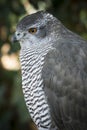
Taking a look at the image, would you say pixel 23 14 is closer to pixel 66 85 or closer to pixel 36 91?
pixel 36 91

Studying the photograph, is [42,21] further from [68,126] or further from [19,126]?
[19,126]

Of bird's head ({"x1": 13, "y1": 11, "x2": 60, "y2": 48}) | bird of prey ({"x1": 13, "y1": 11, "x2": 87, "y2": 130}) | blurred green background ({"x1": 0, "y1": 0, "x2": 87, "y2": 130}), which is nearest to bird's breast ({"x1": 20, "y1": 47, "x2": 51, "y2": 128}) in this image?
bird of prey ({"x1": 13, "y1": 11, "x2": 87, "y2": 130})

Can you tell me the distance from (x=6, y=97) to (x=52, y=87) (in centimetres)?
359

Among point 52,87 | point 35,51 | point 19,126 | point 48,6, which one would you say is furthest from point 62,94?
point 19,126

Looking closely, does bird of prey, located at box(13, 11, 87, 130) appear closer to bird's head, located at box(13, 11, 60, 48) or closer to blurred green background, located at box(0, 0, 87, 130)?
bird's head, located at box(13, 11, 60, 48)

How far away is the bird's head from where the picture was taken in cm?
677

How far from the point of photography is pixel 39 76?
644 cm

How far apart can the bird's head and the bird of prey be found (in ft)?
0.31

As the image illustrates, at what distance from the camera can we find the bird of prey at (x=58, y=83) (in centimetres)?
633

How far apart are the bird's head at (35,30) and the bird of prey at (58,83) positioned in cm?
9

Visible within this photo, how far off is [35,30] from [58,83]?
0.72 meters

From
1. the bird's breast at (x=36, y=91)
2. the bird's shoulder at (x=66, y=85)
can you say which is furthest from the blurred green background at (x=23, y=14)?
the bird's shoulder at (x=66, y=85)

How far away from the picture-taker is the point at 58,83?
6.34 m

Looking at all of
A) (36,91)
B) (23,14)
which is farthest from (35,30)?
(23,14)
